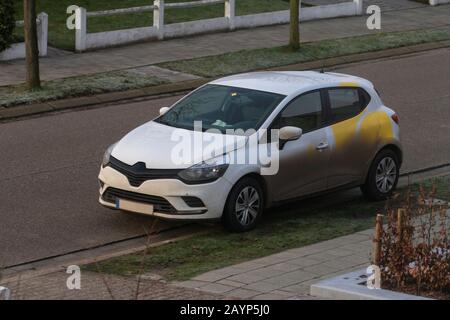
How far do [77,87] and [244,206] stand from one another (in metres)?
7.89

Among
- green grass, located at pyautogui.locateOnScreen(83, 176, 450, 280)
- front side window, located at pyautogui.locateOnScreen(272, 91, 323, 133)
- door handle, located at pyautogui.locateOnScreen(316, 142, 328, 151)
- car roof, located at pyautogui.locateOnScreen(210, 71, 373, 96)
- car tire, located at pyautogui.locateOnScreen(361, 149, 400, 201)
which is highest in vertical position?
car roof, located at pyautogui.locateOnScreen(210, 71, 373, 96)

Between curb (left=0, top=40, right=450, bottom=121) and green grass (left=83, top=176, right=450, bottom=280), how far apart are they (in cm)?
598

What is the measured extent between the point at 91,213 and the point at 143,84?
25.0ft

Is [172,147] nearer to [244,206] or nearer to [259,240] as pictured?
[244,206]

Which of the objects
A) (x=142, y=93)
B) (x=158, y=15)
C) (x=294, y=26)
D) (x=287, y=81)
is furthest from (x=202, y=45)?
(x=287, y=81)

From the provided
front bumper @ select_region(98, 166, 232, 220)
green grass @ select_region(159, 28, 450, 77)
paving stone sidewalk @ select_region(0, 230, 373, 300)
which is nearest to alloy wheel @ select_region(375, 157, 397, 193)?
paving stone sidewalk @ select_region(0, 230, 373, 300)

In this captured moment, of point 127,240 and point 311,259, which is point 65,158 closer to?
point 127,240

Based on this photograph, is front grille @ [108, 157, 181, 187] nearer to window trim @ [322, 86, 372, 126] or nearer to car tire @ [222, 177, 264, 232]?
car tire @ [222, 177, 264, 232]

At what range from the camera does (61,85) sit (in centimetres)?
2098

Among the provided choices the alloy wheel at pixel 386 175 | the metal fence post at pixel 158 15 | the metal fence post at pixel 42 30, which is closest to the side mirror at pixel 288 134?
the alloy wheel at pixel 386 175

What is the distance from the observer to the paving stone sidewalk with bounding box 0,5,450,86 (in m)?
22.6

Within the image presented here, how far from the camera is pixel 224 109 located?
14391mm

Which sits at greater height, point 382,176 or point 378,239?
point 378,239

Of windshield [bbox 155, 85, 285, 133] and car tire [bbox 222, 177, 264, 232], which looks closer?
car tire [bbox 222, 177, 264, 232]
